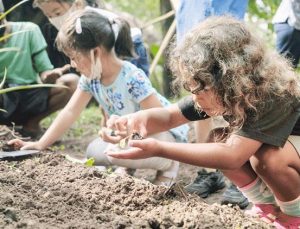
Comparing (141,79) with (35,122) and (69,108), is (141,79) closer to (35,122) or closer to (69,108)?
(69,108)

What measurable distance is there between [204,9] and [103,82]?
686mm

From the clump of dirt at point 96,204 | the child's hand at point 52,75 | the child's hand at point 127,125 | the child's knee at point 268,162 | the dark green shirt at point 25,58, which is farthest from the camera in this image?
the dark green shirt at point 25,58

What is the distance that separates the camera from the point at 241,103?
2.04 meters

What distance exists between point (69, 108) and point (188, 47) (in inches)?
50.4

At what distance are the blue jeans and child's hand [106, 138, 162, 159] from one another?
170 cm

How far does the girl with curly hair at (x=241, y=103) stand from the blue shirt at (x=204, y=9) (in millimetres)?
822

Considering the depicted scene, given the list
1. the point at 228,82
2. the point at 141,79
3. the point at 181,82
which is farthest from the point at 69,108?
the point at 228,82

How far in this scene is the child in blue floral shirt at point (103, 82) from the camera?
9.82 feet

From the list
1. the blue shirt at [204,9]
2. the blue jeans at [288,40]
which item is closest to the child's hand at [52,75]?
the blue shirt at [204,9]

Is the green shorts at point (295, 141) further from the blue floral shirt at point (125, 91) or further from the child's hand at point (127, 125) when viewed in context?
the blue floral shirt at point (125, 91)

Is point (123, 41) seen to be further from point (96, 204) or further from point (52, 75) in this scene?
point (96, 204)

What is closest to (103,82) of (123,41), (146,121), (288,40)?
(123,41)

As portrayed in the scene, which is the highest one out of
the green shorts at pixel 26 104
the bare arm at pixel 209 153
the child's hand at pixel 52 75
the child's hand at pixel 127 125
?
the bare arm at pixel 209 153

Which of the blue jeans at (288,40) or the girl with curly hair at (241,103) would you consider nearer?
the girl with curly hair at (241,103)
